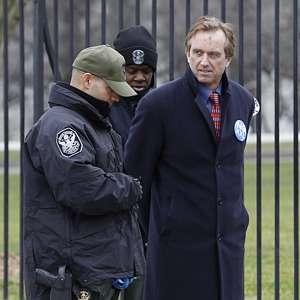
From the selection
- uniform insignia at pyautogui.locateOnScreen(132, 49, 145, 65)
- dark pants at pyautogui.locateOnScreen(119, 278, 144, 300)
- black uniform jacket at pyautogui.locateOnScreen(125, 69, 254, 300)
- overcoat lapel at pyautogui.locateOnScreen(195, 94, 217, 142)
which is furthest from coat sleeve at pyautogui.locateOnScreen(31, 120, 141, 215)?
uniform insignia at pyautogui.locateOnScreen(132, 49, 145, 65)

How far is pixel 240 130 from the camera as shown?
449 cm

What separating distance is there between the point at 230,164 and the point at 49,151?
917 millimetres

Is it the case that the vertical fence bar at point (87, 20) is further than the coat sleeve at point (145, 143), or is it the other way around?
the vertical fence bar at point (87, 20)

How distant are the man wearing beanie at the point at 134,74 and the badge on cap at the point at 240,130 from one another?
2.31 feet

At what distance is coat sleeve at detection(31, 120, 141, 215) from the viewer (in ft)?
12.7

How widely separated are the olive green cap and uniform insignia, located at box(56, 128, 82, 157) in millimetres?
319

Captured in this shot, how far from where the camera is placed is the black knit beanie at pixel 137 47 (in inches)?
200

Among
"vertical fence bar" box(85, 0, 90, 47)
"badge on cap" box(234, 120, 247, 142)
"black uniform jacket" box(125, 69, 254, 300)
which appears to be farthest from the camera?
"vertical fence bar" box(85, 0, 90, 47)

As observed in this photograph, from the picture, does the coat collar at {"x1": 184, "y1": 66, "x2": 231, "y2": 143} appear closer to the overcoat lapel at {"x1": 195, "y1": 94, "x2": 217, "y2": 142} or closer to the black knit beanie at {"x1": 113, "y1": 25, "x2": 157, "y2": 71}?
the overcoat lapel at {"x1": 195, "y1": 94, "x2": 217, "y2": 142}

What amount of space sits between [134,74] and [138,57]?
94mm

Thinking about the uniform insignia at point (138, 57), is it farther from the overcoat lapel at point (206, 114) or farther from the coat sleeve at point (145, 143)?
the overcoat lapel at point (206, 114)

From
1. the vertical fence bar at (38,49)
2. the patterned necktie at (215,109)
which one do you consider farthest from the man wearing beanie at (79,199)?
the vertical fence bar at (38,49)

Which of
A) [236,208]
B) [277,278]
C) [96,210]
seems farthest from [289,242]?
[96,210]

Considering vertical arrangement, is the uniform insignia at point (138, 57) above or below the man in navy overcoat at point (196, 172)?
above
